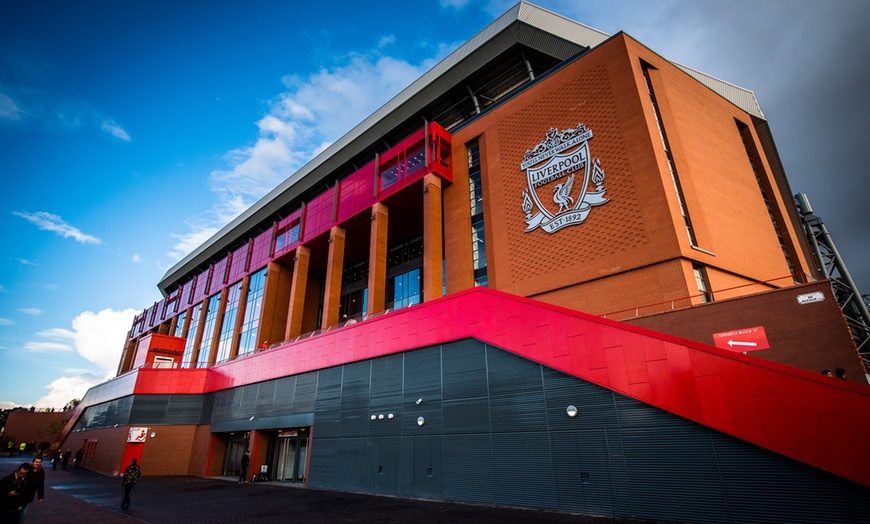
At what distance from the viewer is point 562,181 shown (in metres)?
24.9

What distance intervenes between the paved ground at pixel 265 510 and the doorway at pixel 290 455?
4.08 metres

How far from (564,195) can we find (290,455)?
72.1ft

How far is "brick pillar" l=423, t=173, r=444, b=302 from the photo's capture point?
1128 inches

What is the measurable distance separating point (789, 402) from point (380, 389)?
14.0 m

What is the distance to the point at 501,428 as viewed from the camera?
45.3 ft

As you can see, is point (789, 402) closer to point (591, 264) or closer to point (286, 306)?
point (591, 264)

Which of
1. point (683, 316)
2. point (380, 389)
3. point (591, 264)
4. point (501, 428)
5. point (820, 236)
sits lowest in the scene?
point (501, 428)

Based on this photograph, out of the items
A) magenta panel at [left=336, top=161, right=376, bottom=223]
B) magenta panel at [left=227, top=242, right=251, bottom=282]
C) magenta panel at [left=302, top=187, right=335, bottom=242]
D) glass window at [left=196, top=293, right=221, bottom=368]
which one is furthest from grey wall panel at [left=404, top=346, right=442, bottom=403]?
glass window at [left=196, top=293, right=221, bottom=368]

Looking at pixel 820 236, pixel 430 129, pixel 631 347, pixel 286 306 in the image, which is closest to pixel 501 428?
pixel 631 347

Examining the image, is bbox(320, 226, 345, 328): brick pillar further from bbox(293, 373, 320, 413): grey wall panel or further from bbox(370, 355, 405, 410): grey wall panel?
bbox(370, 355, 405, 410): grey wall panel

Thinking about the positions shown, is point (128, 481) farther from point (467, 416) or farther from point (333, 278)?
point (333, 278)

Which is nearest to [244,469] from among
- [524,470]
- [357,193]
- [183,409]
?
[183,409]

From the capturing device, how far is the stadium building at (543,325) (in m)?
10.0

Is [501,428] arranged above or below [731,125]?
below
